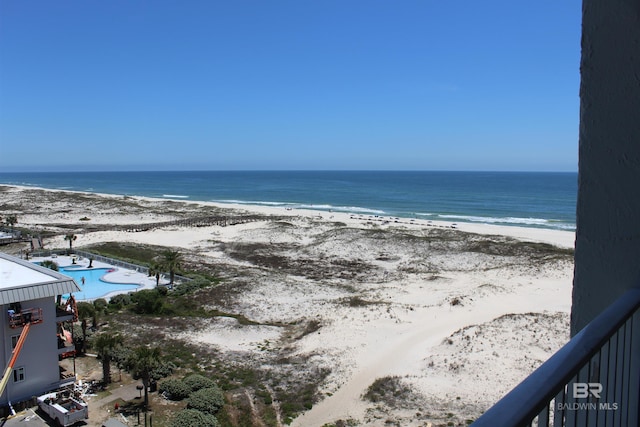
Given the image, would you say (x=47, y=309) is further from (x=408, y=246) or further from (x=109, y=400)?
(x=408, y=246)

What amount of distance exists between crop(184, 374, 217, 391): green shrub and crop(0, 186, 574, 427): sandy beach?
2.03m

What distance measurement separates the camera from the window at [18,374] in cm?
1288

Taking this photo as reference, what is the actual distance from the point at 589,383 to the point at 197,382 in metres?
13.8

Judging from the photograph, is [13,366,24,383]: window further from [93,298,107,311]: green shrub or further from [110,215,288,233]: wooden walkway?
[110,215,288,233]: wooden walkway

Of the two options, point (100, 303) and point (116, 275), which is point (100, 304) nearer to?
point (100, 303)

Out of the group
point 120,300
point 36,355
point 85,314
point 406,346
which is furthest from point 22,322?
point 406,346

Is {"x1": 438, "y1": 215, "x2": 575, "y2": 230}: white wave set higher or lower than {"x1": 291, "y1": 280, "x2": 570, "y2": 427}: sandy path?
higher

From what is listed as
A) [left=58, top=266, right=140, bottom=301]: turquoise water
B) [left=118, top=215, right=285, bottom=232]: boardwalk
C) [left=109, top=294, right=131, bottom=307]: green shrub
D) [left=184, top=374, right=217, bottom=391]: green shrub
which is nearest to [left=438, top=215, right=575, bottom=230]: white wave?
[left=118, top=215, right=285, bottom=232]: boardwalk

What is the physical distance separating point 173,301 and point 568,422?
79.7ft

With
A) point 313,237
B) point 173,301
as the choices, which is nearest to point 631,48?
point 173,301

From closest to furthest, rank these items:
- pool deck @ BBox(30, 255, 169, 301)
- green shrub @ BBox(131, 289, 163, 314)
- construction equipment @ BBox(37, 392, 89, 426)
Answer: construction equipment @ BBox(37, 392, 89, 426) < green shrub @ BBox(131, 289, 163, 314) < pool deck @ BBox(30, 255, 169, 301)

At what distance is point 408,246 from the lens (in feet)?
134

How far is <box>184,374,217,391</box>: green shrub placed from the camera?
14000mm

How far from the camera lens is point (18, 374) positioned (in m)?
13.0
